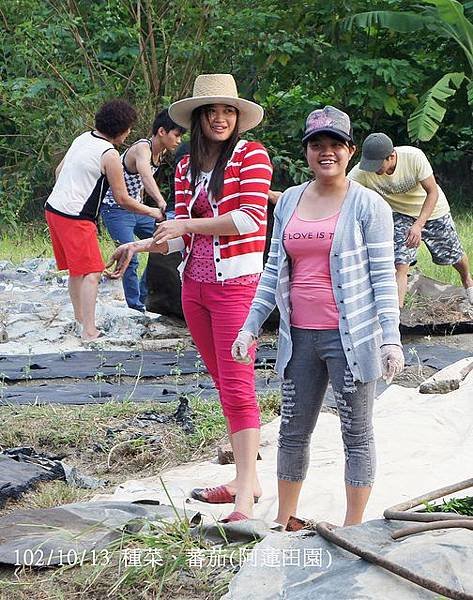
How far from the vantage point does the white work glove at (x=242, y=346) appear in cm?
390

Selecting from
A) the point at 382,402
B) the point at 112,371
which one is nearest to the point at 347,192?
the point at 382,402

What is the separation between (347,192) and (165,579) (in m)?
1.48

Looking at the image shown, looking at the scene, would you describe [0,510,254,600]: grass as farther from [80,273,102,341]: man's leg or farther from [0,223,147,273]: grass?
[0,223,147,273]: grass

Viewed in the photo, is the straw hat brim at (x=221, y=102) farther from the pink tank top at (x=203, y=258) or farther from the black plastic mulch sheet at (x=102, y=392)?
the black plastic mulch sheet at (x=102, y=392)

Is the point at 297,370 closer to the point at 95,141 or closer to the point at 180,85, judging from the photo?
the point at 95,141

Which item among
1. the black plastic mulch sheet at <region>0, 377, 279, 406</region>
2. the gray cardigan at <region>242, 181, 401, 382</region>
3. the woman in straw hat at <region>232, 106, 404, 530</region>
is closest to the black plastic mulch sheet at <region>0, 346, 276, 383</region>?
the black plastic mulch sheet at <region>0, 377, 279, 406</region>

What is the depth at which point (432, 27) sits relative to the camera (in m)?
16.1

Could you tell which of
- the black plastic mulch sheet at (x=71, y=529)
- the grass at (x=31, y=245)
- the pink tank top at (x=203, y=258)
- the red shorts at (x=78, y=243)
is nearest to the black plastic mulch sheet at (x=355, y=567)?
the black plastic mulch sheet at (x=71, y=529)

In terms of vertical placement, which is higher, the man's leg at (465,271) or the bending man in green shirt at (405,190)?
the bending man in green shirt at (405,190)

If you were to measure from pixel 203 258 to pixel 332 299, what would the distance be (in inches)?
29.4

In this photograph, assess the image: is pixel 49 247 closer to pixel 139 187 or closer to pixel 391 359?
pixel 139 187

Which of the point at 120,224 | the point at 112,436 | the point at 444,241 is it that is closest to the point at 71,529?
the point at 112,436

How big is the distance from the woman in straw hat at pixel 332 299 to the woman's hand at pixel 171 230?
1.37 ft

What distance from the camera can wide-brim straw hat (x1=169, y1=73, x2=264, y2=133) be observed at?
4301mm
